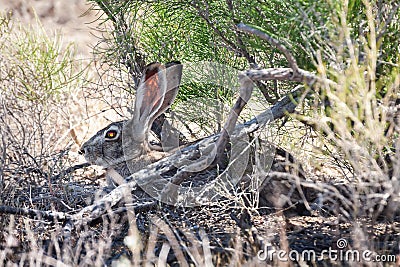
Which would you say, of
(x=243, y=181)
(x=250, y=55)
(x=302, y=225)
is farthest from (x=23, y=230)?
(x=250, y=55)

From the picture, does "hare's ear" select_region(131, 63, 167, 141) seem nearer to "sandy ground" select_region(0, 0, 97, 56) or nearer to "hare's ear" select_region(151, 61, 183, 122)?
"hare's ear" select_region(151, 61, 183, 122)

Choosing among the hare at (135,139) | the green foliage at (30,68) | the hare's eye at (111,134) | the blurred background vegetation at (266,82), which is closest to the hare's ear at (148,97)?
Result: the hare at (135,139)

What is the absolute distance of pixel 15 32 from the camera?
18.8 feet

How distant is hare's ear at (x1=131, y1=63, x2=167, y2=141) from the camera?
4184mm

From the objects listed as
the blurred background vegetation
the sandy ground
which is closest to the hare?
the blurred background vegetation

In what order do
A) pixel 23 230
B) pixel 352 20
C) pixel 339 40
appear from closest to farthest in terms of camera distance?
1. pixel 339 40
2. pixel 352 20
3. pixel 23 230

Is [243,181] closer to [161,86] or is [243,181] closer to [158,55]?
[161,86]

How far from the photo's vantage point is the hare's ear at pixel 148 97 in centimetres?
418

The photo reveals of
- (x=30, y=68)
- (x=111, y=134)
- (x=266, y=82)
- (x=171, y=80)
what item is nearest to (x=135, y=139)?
(x=111, y=134)

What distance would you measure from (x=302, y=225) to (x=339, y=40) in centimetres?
131

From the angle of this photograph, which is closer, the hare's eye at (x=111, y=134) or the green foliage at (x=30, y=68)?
the hare's eye at (x=111, y=134)

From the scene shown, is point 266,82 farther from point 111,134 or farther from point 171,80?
point 111,134

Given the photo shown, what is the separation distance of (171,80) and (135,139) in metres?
0.63

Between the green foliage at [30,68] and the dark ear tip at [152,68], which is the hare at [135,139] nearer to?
the dark ear tip at [152,68]
